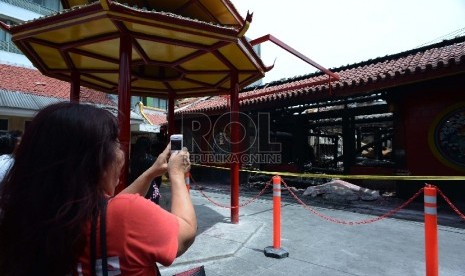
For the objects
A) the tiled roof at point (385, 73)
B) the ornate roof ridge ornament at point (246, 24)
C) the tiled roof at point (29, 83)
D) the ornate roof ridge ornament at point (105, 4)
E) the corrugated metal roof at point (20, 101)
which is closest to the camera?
the ornate roof ridge ornament at point (105, 4)

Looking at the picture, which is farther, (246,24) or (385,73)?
(385,73)

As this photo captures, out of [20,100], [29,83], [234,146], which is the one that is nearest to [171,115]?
[234,146]

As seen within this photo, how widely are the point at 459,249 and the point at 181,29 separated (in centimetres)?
531

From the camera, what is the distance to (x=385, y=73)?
781cm

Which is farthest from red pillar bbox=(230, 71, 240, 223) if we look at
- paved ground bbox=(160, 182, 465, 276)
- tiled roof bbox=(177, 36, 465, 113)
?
tiled roof bbox=(177, 36, 465, 113)

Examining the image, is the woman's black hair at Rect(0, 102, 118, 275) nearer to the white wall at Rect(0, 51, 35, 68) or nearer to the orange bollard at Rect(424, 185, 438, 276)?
the orange bollard at Rect(424, 185, 438, 276)

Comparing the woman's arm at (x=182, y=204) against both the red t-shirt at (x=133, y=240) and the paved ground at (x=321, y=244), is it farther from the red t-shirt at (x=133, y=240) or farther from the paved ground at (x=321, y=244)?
the paved ground at (x=321, y=244)

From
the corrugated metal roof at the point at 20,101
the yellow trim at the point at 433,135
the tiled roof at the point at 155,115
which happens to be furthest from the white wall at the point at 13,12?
the yellow trim at the point at 433,135

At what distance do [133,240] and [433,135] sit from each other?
9.23 meters

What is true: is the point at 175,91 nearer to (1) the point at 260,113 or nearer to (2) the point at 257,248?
(2) the point at 257,248

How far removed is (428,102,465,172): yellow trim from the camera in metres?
7.74

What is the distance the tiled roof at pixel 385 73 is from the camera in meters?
6.92

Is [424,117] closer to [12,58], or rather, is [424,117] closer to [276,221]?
[276,221]

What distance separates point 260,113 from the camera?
12.6m
